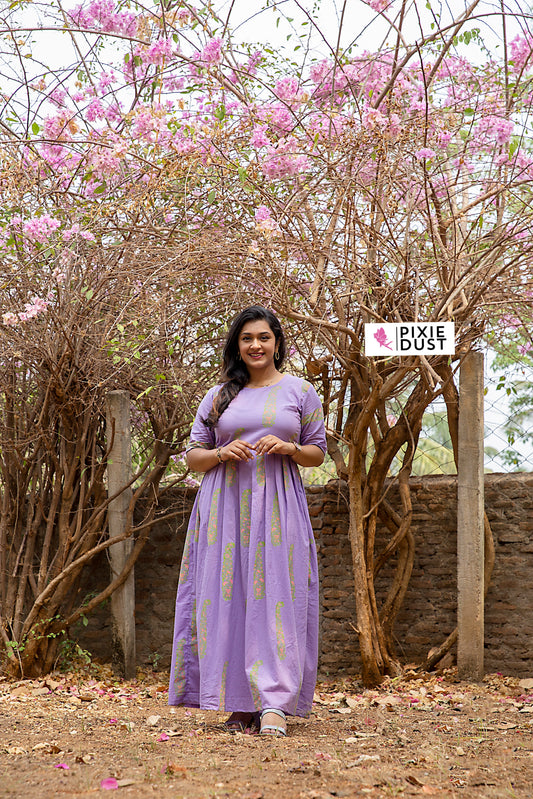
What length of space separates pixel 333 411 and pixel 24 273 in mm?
1791

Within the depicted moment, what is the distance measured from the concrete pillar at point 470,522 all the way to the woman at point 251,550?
3.88 ft

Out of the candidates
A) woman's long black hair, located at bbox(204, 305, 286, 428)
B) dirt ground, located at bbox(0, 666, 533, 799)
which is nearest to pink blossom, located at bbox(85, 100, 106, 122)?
woman's long black hair, located at bbox(204, 305, 286, 428)

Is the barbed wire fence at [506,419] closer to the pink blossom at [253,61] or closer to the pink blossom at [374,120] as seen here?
the pink blossom at [374,120]

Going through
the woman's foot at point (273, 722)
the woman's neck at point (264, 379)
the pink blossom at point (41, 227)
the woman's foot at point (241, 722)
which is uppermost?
the pink blossom at point (41, 227)

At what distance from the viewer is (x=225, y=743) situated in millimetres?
2889

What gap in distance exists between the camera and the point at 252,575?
3.24 meters

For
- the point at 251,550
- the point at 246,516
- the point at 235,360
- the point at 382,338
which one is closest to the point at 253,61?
the point at 382,338

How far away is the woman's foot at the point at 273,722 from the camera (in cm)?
300

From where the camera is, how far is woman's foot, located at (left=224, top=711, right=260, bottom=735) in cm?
325

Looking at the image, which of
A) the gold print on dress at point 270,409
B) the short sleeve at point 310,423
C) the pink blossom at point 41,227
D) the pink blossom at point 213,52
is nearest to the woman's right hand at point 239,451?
the gold print on dress at point 270,409

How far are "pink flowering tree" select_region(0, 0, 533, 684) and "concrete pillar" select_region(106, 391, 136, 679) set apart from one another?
10 centimetres

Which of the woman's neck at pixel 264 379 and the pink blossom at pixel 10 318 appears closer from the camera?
the woman's neck at pixel 264 379

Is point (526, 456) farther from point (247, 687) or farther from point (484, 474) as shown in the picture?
point (247, 687)

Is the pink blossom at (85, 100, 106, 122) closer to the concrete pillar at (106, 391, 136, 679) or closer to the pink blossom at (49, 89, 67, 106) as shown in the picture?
the pink blossom at (49, 89, 67, 106)
